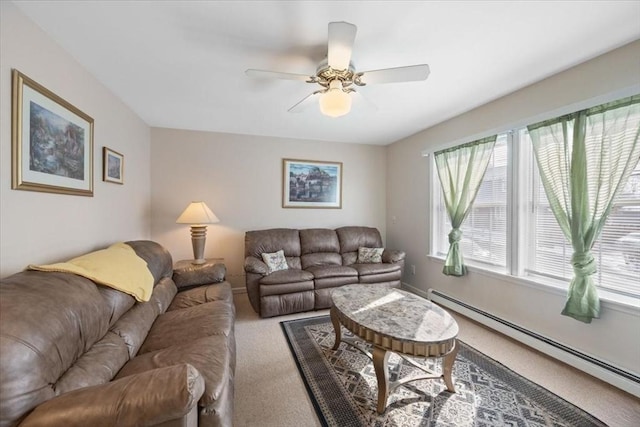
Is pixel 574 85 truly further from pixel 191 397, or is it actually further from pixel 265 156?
pixel 265 156

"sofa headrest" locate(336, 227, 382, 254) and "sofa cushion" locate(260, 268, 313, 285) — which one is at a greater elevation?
"sofa headrest" locate(336, 227, 382, 254)

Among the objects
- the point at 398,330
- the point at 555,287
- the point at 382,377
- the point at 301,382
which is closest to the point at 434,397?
the point at 382,377

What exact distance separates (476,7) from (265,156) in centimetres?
313

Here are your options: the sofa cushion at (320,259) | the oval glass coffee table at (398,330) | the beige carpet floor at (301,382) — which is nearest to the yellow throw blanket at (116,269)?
the beige carpet floor at (301,382)

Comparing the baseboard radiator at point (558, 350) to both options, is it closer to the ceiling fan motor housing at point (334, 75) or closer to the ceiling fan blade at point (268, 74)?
the ceiling fan motor housing at point (334, 75)

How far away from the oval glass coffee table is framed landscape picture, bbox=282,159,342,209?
2255 mm

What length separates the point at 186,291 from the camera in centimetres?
Answer: 251

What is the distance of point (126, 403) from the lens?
2.91ft

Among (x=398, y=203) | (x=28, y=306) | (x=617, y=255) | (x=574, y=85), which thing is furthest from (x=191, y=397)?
(x=398, y=203)

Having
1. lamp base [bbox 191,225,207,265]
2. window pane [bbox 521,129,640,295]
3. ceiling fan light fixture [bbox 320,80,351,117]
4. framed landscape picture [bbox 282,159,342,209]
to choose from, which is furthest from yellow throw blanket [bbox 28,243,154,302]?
window pane [bbox 521,129,640,295]

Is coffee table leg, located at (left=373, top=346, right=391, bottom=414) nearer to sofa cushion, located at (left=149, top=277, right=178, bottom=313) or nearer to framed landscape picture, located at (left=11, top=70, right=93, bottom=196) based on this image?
sofa cushion, located at (left=149, top=277, right=178, bottom=313)

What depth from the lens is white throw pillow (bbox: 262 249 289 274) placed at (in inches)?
132

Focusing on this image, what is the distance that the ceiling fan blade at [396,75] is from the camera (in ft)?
5.30

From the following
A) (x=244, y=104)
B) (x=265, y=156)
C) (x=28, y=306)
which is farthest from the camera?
(x=265, y=156)
